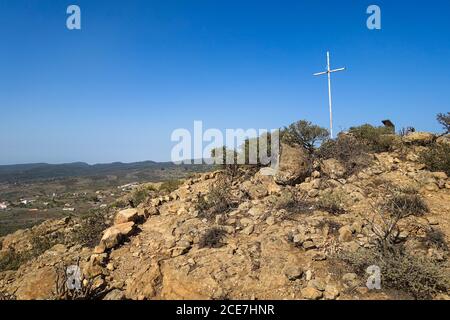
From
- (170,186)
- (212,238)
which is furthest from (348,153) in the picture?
(170,186)

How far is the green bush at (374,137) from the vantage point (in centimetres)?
1059

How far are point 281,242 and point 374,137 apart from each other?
710cm

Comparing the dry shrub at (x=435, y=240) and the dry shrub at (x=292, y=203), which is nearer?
the dry shrub at (x=435, y=240)

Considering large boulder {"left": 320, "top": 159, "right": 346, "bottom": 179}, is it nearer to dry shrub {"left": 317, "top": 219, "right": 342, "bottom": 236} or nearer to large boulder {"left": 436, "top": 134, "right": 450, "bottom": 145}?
dry shrub {"left": 317, "top": 219, "right": 342, "bottom": 236}

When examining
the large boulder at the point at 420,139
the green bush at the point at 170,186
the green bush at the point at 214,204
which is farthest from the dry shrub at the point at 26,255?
the large boulder at the point at 420,139

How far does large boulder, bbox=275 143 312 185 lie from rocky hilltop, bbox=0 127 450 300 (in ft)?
0.12

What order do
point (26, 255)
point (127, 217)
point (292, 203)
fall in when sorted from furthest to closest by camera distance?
point (26, 255) → point (127, 217) → point (292, 203)

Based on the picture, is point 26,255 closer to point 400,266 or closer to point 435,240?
point 400,266

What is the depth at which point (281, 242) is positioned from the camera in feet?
19.0

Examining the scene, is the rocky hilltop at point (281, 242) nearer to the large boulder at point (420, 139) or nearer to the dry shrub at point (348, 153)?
the dry shrub at point (348, 153)

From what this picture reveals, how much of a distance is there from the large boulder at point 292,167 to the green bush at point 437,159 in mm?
3481

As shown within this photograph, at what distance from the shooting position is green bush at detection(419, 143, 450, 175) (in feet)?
27.7
